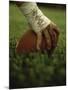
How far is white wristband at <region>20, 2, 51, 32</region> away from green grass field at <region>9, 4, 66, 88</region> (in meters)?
0.03

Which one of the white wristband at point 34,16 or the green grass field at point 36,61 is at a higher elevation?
the white wristband at point 34,16

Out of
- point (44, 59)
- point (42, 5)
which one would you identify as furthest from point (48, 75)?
point (42, 5)

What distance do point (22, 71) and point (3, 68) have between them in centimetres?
15

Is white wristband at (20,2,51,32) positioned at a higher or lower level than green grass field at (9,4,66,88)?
higher

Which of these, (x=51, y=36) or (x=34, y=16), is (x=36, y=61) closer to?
(x=51, y=36)

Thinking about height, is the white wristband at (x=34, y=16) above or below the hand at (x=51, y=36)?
above

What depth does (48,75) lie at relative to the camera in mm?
1697

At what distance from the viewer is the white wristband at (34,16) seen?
1.66 m

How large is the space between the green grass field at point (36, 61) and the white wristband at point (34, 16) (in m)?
0.03

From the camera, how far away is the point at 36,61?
65.7 inches

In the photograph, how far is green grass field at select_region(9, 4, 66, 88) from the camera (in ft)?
5.34

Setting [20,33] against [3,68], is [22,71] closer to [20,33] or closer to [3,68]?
[3,68]

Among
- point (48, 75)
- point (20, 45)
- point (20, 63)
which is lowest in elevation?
point (48, 75)

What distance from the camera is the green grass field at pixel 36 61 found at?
5.34ft
